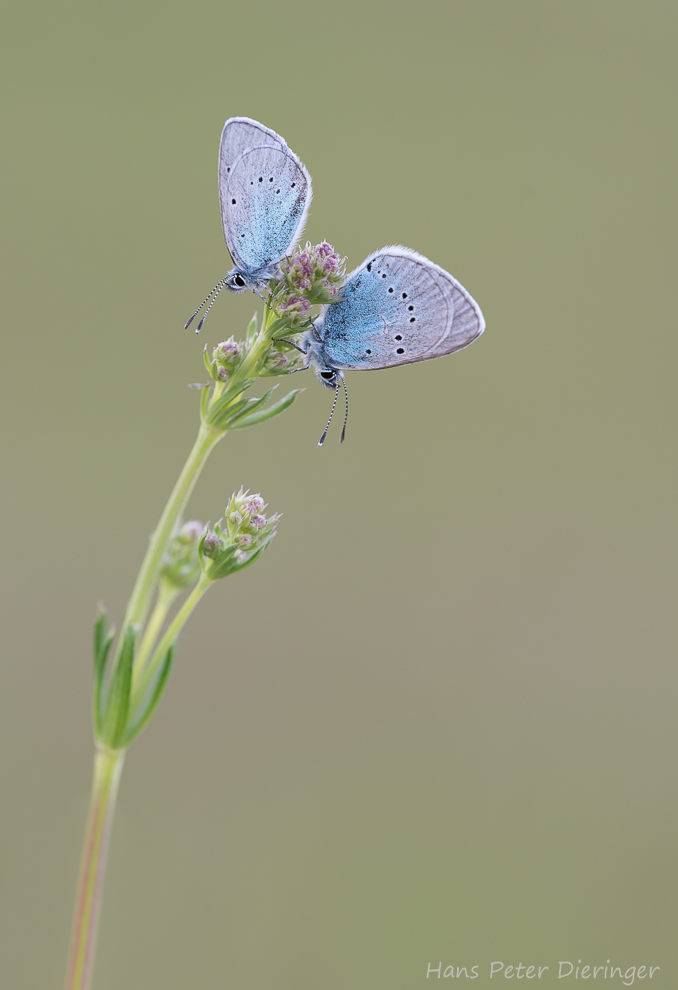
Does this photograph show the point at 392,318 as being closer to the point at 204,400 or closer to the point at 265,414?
the point at 265,414

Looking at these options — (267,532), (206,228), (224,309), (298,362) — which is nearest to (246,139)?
(298,362)

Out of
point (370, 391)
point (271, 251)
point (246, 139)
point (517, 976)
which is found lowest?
point (517, 976)

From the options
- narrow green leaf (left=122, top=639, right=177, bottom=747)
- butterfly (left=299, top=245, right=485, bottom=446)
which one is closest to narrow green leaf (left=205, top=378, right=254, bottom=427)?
butterfly (left=299, top=245, right=485, bottom=446)

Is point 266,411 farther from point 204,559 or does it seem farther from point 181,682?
point 181,682

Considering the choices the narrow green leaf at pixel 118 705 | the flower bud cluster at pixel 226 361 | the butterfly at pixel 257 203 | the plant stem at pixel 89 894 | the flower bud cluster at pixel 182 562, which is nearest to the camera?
the plant stem at pixel 89 894

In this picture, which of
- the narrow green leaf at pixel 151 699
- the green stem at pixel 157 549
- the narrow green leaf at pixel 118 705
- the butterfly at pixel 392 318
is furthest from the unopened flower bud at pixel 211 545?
the butterfly at pixel 392 318

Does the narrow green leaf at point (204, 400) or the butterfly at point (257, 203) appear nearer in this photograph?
the narrow green leaf at point (204, 400)

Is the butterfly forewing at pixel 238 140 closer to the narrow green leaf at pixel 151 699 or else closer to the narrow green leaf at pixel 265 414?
the narrow green leaf at pixel 265 414
